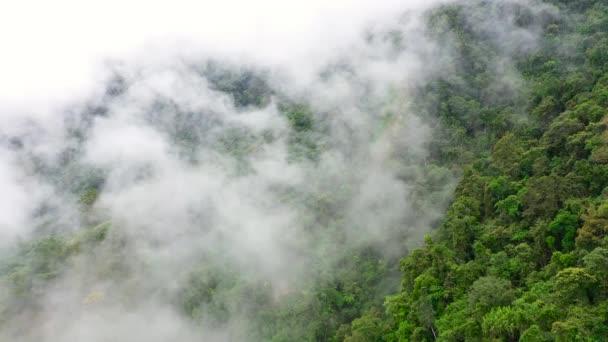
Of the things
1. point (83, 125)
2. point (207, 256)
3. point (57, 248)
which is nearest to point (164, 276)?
point (207, 256)

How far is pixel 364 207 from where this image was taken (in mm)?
41625

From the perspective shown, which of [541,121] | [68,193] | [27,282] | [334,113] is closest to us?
[541,121]

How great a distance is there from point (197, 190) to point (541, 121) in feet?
134

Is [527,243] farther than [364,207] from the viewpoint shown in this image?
No

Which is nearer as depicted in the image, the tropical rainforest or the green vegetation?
the green vegetation

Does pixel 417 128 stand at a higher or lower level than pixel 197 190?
lower

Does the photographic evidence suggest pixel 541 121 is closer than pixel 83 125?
Yes

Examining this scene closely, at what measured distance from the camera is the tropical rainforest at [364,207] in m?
23.9

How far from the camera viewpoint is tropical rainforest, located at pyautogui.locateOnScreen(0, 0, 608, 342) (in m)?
23.9

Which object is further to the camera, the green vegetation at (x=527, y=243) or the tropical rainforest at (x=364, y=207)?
the tropical rainforest at (x=364, y=207)

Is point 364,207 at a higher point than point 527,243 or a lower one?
higher

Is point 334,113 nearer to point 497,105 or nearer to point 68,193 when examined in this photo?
point 497,105

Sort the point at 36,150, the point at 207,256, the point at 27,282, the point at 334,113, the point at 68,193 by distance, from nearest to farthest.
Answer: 1. the point at 207,256
2. the point at 27,282
3. the point at 334,113
4. the point at 68,193
5. the point at 36,150

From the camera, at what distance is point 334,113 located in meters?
58.0
